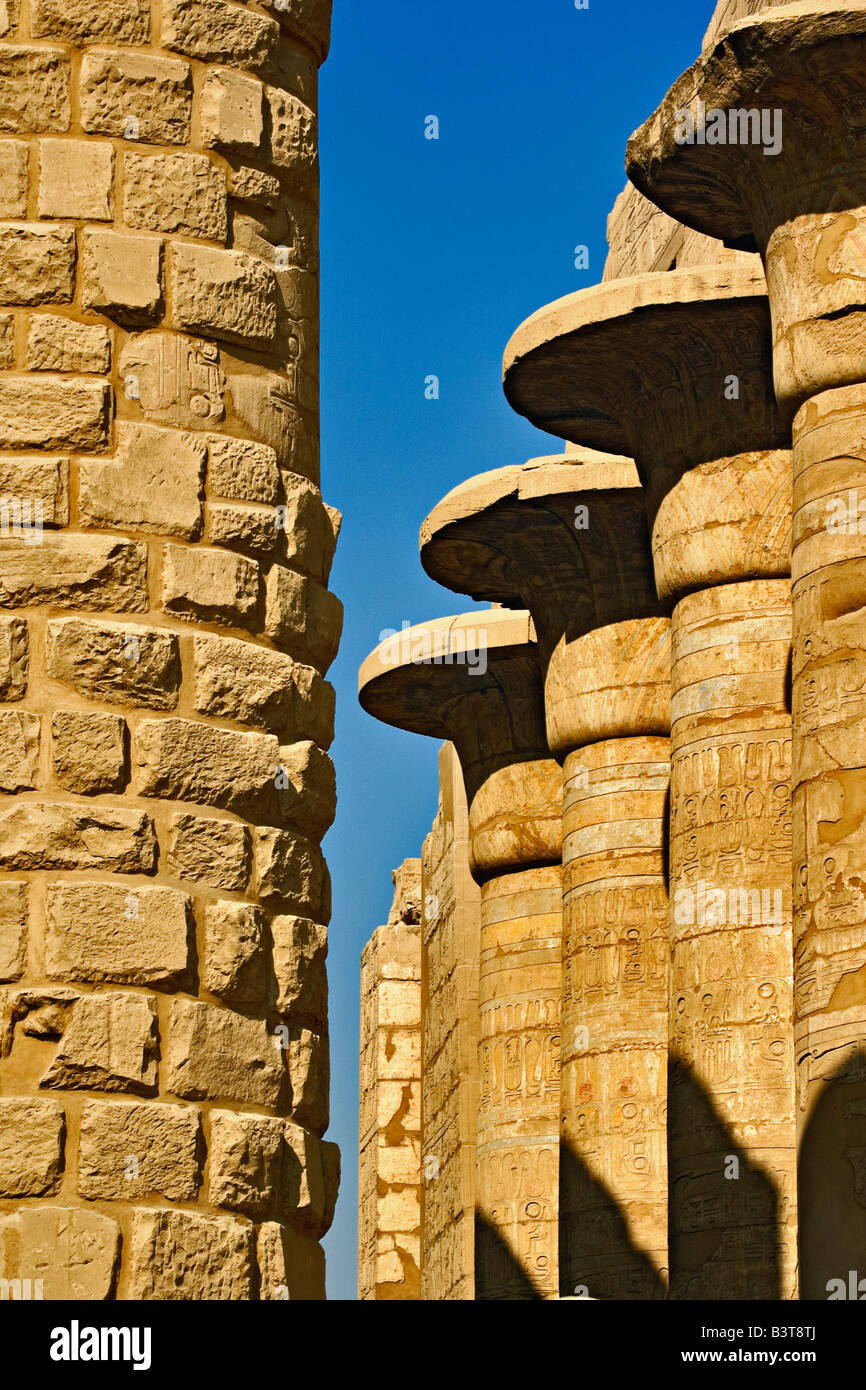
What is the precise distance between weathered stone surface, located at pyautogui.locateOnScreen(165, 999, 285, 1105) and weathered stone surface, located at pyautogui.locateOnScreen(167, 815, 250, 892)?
32cm

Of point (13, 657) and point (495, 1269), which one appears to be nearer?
point (13, 657)

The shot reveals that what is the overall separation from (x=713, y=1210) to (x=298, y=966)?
23.7 ft

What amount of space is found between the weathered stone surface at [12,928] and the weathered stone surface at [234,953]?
1.51 ft

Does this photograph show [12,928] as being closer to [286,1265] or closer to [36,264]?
[286,1265]

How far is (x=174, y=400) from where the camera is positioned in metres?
6.38

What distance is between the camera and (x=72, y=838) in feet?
19.4

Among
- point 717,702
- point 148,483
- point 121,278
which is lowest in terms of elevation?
point 148,483

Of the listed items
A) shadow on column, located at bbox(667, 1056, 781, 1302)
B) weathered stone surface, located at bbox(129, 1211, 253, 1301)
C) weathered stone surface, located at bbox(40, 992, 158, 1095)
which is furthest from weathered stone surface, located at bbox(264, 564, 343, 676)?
shadow on column, located at bbox(667, 1056, 781, 1302)

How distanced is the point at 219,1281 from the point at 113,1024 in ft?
2.15

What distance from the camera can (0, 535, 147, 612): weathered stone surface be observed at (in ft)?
20.0

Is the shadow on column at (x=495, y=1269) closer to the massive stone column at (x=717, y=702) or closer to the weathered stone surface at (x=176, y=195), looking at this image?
the massive stone column at (x=717, y=702)

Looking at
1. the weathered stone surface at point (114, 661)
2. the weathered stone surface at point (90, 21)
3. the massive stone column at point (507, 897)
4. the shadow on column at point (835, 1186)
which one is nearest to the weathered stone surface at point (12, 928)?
the weathered stone surface at point (114, 661)

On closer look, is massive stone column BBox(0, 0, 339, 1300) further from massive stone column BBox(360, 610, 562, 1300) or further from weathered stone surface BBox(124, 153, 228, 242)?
massive stone column BBox(360, 610, 562, 1300)

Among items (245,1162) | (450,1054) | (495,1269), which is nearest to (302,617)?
(245,1162)
